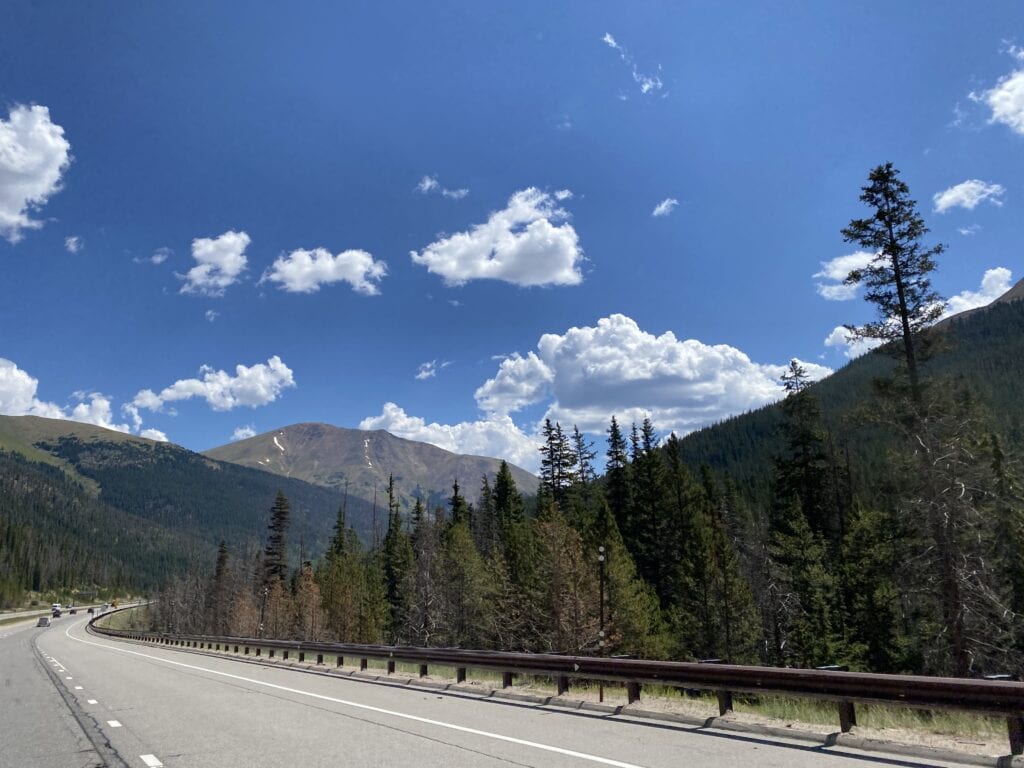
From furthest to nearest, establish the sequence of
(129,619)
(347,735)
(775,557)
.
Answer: (129,619) → (775,557) → (347,735)

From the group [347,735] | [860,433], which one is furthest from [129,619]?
[860,433]

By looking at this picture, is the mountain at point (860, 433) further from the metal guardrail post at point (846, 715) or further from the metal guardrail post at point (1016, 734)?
the metal guardrail post at point (1016, 734)

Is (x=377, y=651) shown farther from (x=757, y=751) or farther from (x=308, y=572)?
(x=308, y=572)

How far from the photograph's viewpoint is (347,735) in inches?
382

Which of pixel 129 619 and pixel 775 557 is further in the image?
pixel 129 619

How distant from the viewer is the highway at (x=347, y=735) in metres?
7.89

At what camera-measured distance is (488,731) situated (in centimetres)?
1001

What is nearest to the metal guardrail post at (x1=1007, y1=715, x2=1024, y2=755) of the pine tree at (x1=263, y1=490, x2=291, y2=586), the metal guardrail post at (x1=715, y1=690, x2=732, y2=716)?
the metal guardrail post at (x1=715, y1=690, x2=732, y2=716)

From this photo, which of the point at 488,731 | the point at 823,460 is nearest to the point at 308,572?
the point at 823,460

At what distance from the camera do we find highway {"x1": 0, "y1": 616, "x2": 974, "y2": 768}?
7895 millimetres

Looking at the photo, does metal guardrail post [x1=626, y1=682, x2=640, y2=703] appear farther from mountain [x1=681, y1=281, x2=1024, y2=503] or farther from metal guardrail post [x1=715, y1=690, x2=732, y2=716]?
mountain [x1=681, y1=281, x2=1024, y2=503]

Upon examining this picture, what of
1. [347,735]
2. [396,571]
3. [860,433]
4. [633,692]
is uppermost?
[860,433]

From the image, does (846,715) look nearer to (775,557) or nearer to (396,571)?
(775,557)

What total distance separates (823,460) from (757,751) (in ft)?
138
